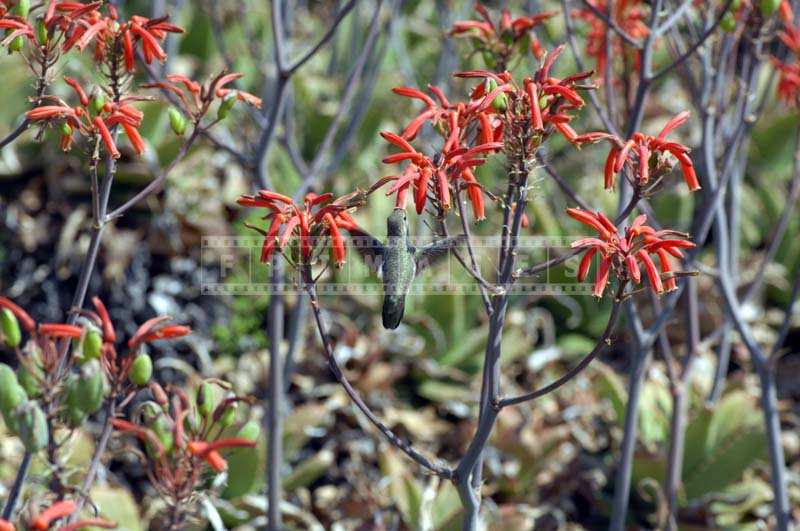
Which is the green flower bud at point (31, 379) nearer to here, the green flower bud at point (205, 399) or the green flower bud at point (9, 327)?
the green flower bud at point (9, 327)

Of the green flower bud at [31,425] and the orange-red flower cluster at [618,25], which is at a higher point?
the orange-red flower cluster at [618,25]

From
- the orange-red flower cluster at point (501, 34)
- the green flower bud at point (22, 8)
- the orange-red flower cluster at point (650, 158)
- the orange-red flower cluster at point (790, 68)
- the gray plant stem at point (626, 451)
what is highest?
the orange-red flower cluster at point (790, 68)

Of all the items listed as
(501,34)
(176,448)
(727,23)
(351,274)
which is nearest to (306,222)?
(176,448)

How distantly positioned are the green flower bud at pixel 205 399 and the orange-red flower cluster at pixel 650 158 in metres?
0.70

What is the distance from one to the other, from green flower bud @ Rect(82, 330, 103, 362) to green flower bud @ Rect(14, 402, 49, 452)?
3.6 inches

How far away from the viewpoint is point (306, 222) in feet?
4.94

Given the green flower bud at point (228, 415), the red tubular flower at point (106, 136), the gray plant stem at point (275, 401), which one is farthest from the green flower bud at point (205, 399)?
the gray plant stem at point (275, 401)

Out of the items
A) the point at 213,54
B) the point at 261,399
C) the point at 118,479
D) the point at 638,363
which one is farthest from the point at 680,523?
the point at 213,54

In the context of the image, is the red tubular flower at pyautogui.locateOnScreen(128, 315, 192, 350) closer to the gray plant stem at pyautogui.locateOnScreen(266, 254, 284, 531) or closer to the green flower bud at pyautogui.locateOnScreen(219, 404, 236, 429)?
the green flower bud at pyautogui.locateOnScreen(219, 404, 236, 429)

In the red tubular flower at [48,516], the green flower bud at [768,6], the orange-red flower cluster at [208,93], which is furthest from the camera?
the green flower bud at [768,6]

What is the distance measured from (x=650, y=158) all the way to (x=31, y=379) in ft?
3.29

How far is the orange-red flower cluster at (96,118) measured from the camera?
157 cm

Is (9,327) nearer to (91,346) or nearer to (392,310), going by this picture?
(91,346)

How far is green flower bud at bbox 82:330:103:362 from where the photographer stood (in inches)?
53.2
